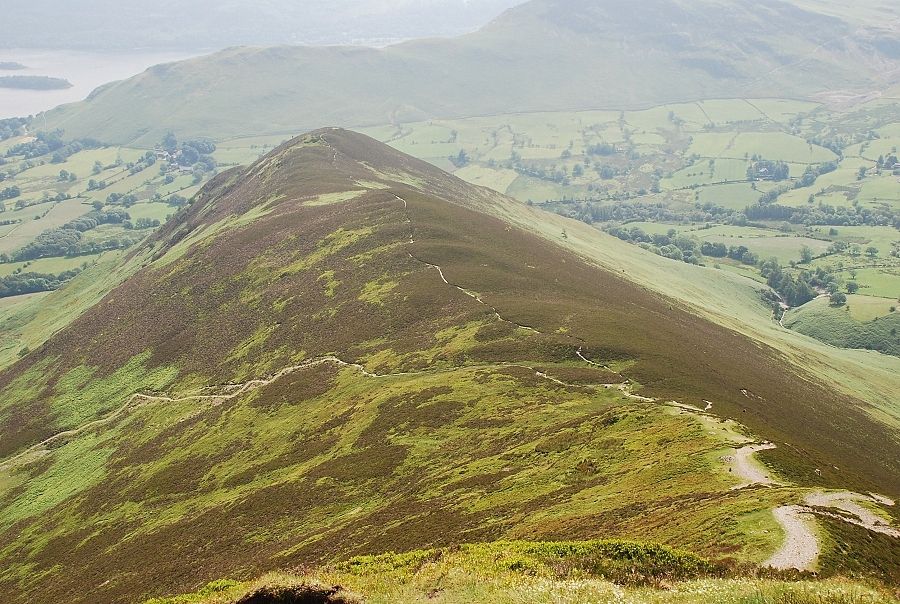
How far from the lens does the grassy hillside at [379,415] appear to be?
50.5 metres

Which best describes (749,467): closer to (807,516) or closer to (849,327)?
(807,516)

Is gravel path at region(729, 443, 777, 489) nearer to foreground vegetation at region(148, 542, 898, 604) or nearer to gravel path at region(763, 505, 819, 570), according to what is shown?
gravel path at region(763, 505, 819, 570)

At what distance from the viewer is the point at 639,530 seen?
40344 mm

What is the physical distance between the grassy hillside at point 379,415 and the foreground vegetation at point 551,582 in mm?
4249

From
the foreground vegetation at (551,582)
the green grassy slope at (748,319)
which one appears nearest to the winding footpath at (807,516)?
the foreground vegetation at (551,582)

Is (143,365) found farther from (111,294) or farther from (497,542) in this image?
(497,542)

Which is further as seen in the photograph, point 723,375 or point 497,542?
point 723,375

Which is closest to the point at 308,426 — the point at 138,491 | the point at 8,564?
the point at 138,491

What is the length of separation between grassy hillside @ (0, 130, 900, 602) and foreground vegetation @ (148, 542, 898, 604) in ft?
13.9

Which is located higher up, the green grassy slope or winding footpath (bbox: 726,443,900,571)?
winding footpath (bbox: 726,443,900,571)

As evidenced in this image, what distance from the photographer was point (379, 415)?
75.1m

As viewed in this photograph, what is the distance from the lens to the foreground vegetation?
96.0 ft

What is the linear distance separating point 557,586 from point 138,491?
65.0m

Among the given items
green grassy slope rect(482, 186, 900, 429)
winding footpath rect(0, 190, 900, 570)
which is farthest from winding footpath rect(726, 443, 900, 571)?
green grassy slope rect(482, 186, 900, 429)
